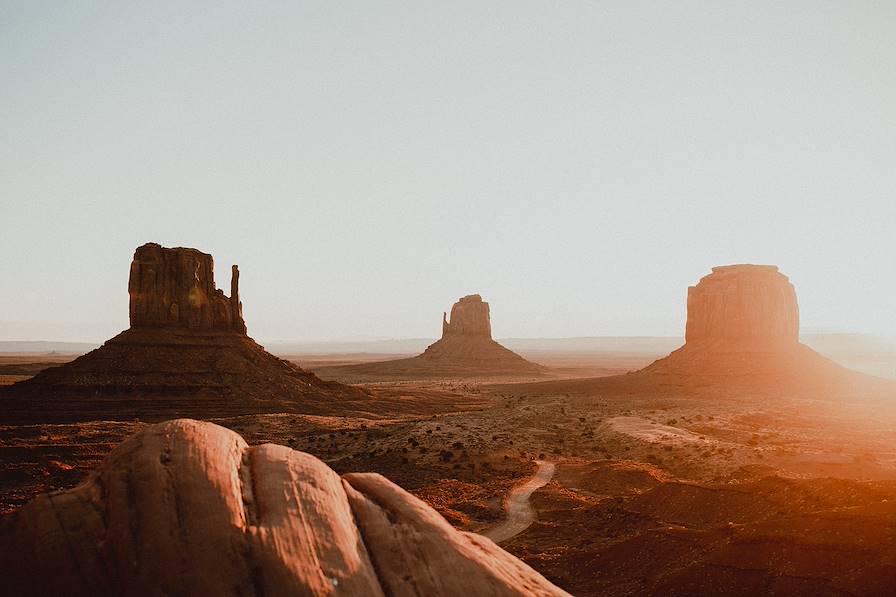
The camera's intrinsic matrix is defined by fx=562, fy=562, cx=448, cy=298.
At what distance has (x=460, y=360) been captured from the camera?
12350 centimetres

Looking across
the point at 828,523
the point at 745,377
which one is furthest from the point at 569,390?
the point at 828,523

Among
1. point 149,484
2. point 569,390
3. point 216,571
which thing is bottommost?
point 569,390

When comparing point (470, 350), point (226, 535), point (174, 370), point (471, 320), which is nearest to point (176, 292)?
point (174, 370)

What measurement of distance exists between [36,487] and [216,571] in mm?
20857

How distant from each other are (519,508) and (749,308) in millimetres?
70279

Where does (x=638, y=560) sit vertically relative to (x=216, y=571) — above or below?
below

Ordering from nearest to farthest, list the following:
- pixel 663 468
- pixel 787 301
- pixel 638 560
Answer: pixel 638 560
pixel 663 468
pixel 787 301

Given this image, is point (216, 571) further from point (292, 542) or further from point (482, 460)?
point (482, 460)

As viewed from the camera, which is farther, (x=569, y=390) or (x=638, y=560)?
(x=569, y=390)

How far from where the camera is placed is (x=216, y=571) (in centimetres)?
505

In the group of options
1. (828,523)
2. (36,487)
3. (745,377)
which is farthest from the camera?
(745,377)

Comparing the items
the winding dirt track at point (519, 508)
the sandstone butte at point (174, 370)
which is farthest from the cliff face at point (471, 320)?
the winding dirt track at point (519, 508)

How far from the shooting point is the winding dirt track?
1581cm

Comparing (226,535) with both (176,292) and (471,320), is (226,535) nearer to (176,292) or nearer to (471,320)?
(176,292)
